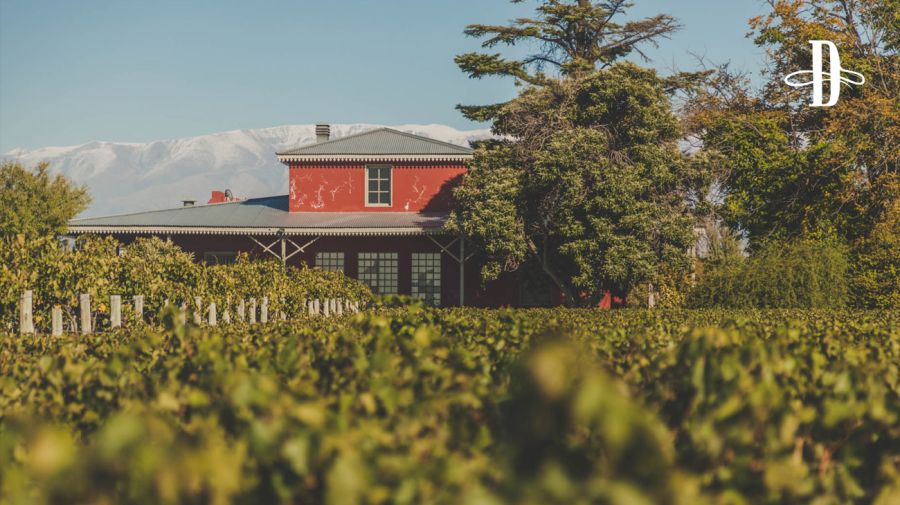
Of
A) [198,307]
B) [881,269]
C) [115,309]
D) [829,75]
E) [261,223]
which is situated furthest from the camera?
[261,223]

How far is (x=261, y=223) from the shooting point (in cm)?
3083

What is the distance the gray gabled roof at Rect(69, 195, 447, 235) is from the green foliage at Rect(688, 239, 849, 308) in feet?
31.0

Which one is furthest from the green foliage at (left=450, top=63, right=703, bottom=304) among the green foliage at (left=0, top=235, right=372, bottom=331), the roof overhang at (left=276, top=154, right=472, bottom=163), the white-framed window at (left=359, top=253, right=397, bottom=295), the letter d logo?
the green foliage at (left=0, top=235, right=372, bottom=331)

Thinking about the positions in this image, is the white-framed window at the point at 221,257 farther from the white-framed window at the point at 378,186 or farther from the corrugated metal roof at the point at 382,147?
the white-framed window at the point at 378,186

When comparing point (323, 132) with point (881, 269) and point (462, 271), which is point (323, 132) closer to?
point (462, 271)

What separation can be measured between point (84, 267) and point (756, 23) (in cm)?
2627

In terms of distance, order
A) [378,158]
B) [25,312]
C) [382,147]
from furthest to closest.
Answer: [382,147], [378,158], [25,312]

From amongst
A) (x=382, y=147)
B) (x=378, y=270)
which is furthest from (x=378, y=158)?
(x=378, y=270)

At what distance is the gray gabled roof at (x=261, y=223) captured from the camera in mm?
29312

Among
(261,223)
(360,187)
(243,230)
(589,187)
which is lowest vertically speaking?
(243,230)

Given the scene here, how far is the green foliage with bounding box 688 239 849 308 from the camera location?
22281 millimetres

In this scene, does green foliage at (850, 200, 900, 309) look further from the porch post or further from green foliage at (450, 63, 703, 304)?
the porch post

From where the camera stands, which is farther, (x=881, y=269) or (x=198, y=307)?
(x=881, y=269)

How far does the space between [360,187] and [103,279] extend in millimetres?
19132
